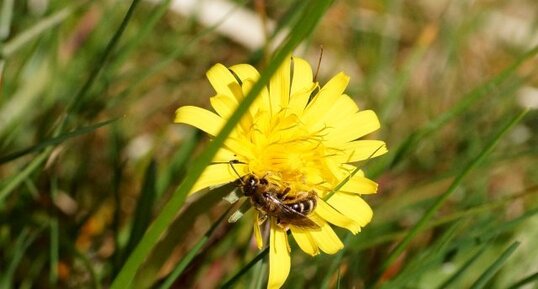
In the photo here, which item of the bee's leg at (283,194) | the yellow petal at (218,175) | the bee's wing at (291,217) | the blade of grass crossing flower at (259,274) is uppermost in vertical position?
the yellow petal at (218,175)

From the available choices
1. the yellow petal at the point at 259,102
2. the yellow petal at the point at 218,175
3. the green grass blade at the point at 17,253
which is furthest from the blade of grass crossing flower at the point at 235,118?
the green grass blade at the point at 17,253

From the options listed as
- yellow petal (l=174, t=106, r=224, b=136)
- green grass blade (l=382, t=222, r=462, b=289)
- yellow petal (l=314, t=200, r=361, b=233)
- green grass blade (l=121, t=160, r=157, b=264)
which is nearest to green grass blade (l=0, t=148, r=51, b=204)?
green grass blade (l=121, t=160, r=157, b=264)

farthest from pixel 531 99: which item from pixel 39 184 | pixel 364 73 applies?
pixel 39 184

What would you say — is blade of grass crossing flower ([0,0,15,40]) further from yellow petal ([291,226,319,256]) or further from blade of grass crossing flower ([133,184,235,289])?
yellow petal ([291,226,319,256])

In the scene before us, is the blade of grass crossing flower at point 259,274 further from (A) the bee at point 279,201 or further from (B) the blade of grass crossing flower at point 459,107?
(B) the blade of grass crossing flower at point 459,107

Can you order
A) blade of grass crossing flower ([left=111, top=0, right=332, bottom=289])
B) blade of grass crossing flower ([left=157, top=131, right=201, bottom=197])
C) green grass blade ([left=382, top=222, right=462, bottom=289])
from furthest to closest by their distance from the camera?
blade of grass crossing flower ([left=157, top=131, right=201, bottom=197]) < green grass blade ([left=382, top=222, right=462, bottom=289]) < blade of grass crossing flower ([left=111, top=0, right=332, bottom=289])

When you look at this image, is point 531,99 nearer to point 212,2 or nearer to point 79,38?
point 212,2

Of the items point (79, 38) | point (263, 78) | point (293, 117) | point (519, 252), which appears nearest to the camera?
point (263, 78)
